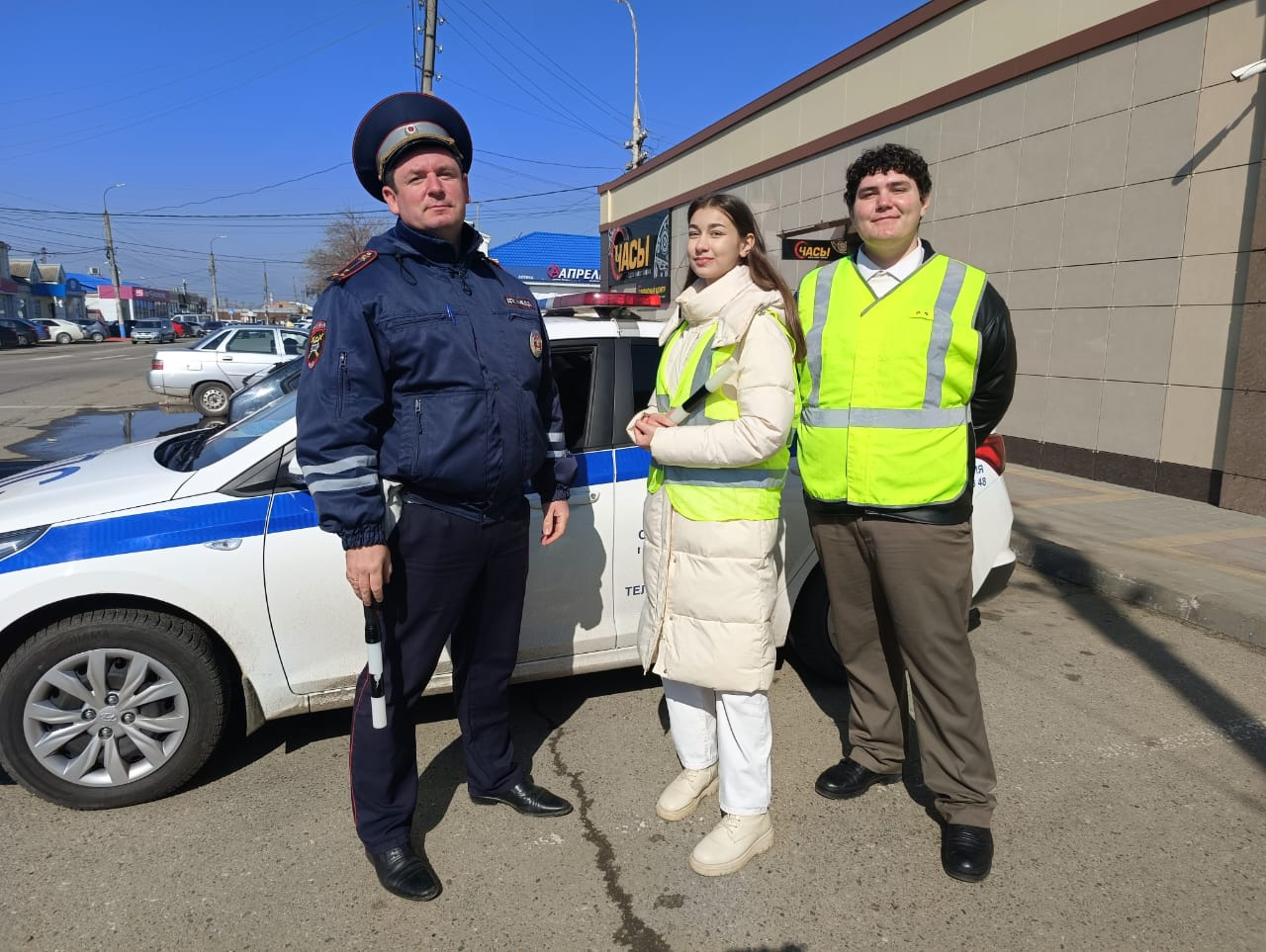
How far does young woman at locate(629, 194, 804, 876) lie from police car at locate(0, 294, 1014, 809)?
1.06 feet

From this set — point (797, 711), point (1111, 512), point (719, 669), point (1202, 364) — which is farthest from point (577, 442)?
point (1202, 364)

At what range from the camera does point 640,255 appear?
1950cm

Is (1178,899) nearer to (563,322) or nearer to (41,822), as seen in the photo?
(563,322)

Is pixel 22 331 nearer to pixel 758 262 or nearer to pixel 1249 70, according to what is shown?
pixel 1249 70

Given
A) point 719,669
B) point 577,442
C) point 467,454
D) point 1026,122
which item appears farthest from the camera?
point 1026,122

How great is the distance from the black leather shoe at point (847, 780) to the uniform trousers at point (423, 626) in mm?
1176

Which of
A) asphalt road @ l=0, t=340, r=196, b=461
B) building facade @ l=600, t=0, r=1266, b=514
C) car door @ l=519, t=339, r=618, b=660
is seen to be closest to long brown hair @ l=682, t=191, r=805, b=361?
car door @ l=519, t=339, r=618, b=660

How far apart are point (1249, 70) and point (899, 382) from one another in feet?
21.1

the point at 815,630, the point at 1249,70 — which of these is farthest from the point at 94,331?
the point at 815,630

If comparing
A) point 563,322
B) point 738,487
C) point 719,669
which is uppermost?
point 563,322

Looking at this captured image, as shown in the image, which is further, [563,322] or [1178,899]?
[563,322]

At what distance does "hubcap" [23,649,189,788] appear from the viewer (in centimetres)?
259

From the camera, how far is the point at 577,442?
3191mm

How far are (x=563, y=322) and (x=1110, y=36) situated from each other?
7337 millimetres
